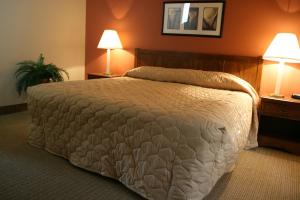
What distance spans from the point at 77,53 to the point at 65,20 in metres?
0.58

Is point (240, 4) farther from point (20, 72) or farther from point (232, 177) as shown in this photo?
point (20, 72)

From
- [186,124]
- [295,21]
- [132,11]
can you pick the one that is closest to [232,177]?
[186,124]

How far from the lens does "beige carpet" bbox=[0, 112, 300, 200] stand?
6.24ft

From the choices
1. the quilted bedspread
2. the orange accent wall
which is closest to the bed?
the quilted bedspread

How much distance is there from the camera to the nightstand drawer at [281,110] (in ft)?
9.18

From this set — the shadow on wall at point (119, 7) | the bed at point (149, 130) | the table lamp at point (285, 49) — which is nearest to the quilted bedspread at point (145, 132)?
the bed at point (149, 130)

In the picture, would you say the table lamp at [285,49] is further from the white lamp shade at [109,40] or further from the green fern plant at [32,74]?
the green fern plant at [32,74]

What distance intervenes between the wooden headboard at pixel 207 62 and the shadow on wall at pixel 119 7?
2.12 feet

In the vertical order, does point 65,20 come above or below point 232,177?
above

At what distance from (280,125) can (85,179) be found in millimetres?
2420

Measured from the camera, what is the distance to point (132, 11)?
4172 millimetres

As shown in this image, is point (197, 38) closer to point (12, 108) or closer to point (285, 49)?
point (285, 49)

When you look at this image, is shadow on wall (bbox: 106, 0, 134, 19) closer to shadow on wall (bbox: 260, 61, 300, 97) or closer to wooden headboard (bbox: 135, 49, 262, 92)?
wooden headboard (bbox: 135, 49, 262, 92)

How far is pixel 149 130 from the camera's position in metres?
1.77
